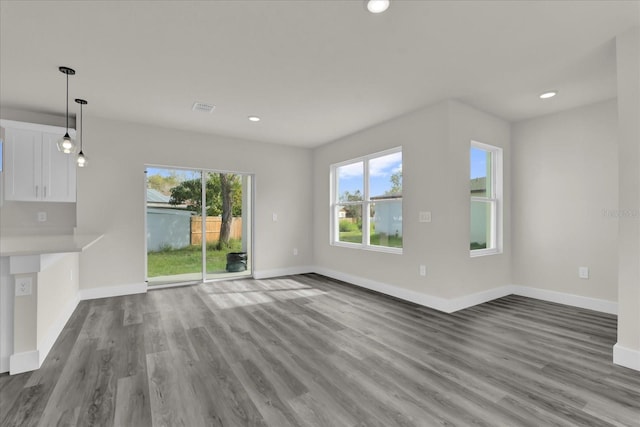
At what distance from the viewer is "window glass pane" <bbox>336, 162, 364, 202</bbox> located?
213 inches

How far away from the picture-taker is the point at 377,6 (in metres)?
2.09

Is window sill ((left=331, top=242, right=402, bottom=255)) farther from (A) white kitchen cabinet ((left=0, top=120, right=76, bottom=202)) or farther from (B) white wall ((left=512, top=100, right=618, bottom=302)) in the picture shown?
(A) white kitchen cabinet ((left=0, top=120, right=76, bottom=202))

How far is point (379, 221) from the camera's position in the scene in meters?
4.99

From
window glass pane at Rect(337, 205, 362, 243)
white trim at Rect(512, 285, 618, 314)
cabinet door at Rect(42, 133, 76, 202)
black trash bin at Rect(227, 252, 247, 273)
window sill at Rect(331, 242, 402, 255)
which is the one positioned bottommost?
white trim at Rect(512, 285, 618, 314)

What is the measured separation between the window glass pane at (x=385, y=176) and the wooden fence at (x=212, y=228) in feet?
8.67

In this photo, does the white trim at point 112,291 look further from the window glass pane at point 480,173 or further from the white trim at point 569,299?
the white trim at point 569,299

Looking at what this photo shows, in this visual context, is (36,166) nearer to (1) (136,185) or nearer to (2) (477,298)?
(1) (136,185)

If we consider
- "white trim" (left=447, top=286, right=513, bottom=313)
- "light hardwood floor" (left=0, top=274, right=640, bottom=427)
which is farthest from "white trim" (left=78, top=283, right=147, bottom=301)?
"white trim" (left=447, top=286, right=513, bottom=313)

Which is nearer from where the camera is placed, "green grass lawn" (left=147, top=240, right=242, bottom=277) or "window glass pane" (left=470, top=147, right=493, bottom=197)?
"window glass pane" (left=470, top=147, right=493, bottom=197)

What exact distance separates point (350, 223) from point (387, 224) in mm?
937

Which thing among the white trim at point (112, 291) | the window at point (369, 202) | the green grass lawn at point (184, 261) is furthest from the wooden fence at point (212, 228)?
the window at point (369, 202)

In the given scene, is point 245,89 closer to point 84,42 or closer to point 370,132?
point 84,42

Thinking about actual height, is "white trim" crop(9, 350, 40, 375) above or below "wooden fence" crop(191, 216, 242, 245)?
below

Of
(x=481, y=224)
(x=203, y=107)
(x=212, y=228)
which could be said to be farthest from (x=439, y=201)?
(x=212, y=228)
